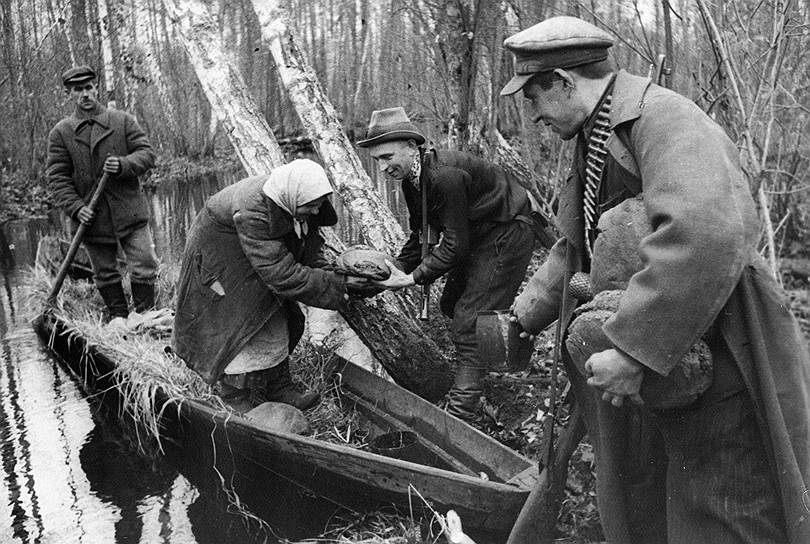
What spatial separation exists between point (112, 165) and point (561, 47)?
561cm

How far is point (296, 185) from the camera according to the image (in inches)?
174

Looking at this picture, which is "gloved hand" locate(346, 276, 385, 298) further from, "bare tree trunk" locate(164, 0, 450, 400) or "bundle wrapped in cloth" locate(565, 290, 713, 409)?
"bundle wrapped in cloth" locate(565, 290, 713, 409)

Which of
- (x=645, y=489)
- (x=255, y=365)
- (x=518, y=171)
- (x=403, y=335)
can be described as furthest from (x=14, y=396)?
(x=645, y=489)

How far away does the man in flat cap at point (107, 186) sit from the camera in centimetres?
716

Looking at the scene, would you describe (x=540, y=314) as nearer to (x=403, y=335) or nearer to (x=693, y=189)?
(x=693, y=189)

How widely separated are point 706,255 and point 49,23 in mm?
19863

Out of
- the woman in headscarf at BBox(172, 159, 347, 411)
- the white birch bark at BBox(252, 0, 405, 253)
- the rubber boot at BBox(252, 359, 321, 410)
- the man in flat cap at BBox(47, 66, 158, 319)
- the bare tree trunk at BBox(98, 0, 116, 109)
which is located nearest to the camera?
the woman in headscarf at BBox(172, 159, 347, 411)

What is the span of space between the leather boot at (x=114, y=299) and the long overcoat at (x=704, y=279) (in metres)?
6.04

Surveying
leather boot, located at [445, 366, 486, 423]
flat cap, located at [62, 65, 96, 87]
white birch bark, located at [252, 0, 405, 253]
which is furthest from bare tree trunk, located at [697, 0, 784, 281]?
flat cap, located at [62, 65, 96, 87]

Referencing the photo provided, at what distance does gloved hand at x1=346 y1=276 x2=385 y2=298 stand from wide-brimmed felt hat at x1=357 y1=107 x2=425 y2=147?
847 millimetres

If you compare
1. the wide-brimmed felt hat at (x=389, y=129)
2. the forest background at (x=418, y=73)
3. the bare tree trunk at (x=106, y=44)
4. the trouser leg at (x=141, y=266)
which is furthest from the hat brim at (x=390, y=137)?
the bare tree trunk at (x=106, y=44)

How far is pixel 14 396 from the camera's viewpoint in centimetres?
685

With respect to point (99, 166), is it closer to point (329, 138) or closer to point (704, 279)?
point (329, 138)

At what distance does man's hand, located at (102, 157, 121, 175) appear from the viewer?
697cm
